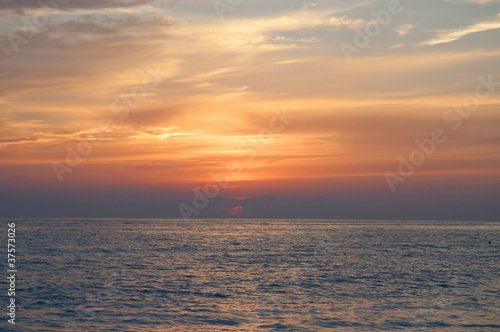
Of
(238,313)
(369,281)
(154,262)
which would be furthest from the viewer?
(154,262)

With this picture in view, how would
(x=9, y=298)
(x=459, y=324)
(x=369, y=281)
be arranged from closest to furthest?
1. (x=459, y=324)
2. (x=9, y=298)
3. (x=369, y=281)

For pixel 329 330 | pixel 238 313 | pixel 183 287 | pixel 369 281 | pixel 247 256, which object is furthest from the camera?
pixel 247 256

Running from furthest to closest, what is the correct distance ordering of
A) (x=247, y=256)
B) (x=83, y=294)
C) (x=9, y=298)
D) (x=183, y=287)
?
(x=247, y=256), (x=183, y=287), (x=83, y=294), (x=9, y=298)

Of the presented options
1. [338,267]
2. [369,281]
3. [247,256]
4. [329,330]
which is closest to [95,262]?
[247,256]

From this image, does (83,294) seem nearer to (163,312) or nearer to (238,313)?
(163,312)

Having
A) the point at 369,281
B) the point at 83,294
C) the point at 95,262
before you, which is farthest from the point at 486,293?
the point at 95,262

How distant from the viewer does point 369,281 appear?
178ft

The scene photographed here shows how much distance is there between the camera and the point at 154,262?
72.4 metres

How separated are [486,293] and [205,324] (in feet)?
102

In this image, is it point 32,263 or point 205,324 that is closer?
point 205,324

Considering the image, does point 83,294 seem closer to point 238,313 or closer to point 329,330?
point 238,313

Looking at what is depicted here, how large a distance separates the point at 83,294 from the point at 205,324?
17068 millimetres

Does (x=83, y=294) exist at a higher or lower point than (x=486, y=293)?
lower

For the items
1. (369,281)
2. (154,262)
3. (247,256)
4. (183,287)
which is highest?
(247,256)
